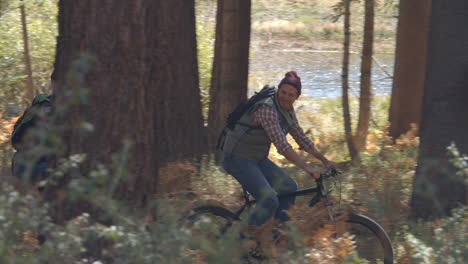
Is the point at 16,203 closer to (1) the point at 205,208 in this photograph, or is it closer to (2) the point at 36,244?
(2) the point at 36,244

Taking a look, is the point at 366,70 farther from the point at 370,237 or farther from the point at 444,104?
the point at 370,237

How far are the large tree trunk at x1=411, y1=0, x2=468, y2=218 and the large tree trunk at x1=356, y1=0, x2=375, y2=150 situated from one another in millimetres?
3493

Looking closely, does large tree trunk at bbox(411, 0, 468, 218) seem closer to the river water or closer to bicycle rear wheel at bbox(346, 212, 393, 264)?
bicycle rear wheel at bbox(346, 212, 393, 264)

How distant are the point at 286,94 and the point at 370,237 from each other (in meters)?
1.61

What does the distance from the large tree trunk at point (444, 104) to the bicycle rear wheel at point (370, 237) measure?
35.6 inches

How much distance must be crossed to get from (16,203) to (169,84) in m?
6.24

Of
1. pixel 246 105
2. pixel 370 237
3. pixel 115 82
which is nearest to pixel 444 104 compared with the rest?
pixel 370 237

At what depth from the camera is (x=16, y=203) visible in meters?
3.97

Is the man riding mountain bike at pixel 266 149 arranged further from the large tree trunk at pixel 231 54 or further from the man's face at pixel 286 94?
the large tree trunk at pixel 231 54

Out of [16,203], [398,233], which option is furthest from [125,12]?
[398,233]

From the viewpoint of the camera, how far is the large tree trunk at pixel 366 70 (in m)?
11.0

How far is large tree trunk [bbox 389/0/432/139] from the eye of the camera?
11328mm

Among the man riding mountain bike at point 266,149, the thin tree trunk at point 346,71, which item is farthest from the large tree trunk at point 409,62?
the man riding mountain bike at point 266,149

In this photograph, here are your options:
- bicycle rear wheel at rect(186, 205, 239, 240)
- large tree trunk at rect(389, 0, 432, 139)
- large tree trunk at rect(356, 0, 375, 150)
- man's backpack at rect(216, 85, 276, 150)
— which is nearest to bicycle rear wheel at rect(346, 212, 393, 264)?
bicycle rear wheel at rect(186, 205, 239, 240)
